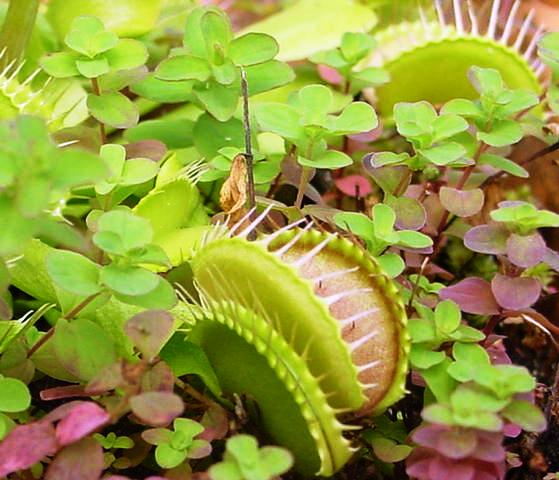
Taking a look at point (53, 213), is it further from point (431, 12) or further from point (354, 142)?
point (431, 12)

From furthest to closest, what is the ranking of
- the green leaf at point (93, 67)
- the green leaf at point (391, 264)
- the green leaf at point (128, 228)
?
the green leaf at point (93, 67)
the green leaf at point (391, 264)
the green leaf at point (128, 228)

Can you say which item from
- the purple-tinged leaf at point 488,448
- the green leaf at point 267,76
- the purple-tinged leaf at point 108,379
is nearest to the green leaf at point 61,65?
the green leaf at point 267,76

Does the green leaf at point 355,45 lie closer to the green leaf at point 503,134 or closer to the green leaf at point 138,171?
the green leaf at point 503,134

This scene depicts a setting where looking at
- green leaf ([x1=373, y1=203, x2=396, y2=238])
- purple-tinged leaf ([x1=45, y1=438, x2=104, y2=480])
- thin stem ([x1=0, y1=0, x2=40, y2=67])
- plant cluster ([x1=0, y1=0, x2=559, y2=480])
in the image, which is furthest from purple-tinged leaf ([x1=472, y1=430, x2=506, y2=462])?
thin stem ([x1=0, y1=0, x2=40, y2=67])

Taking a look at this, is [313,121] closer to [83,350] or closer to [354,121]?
[354,121]

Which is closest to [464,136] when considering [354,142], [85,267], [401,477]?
[354,142]

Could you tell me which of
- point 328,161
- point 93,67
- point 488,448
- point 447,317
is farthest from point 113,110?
point 488,448

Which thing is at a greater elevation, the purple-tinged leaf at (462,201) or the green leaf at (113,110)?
the green leaf at (113,110)
